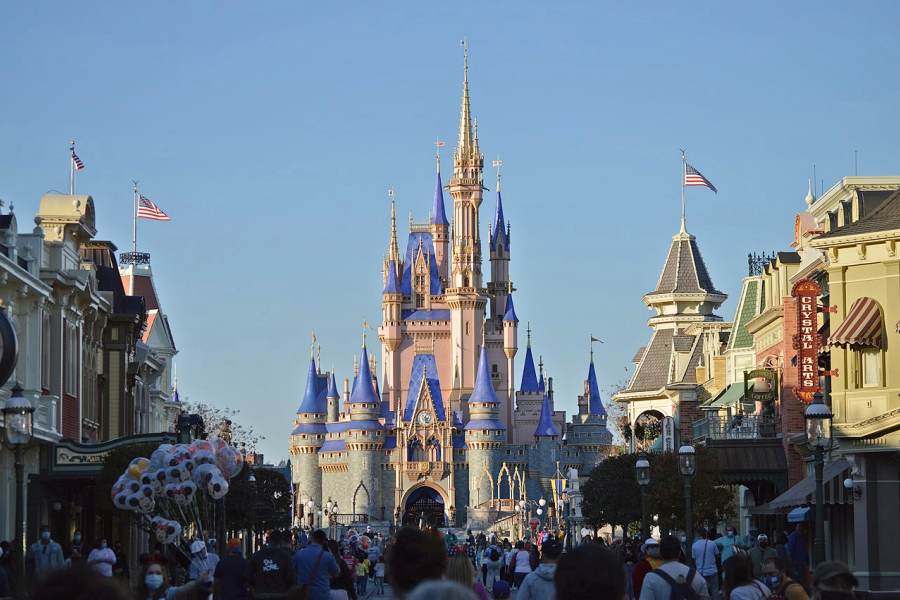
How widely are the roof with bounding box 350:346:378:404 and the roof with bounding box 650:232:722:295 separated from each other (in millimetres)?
69346

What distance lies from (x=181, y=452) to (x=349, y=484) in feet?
428

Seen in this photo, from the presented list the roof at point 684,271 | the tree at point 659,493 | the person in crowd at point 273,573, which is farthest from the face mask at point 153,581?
the roof at point 684,271

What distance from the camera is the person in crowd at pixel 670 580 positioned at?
10961 mm

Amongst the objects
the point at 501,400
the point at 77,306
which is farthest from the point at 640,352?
the point at 501,400

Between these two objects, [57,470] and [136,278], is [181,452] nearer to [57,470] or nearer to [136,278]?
[57,470]

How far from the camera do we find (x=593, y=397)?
164625 millimetres

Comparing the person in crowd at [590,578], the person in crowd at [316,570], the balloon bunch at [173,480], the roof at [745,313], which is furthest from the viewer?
the roof at [745,313]

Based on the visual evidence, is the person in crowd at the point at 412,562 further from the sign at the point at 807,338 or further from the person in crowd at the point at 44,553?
the sign at the point at 807,338

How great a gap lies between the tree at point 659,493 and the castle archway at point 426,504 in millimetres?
94741

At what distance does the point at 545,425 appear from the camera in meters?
158

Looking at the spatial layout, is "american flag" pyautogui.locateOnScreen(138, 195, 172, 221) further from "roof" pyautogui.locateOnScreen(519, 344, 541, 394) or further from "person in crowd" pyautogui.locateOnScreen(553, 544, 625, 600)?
"roof" pyautogui.locateOnScreen(519, 344, 541, 394)

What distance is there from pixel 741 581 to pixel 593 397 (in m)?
153

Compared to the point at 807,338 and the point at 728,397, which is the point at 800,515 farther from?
the point at 728,397

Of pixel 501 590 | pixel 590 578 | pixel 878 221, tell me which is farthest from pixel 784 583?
pixel 878 221
